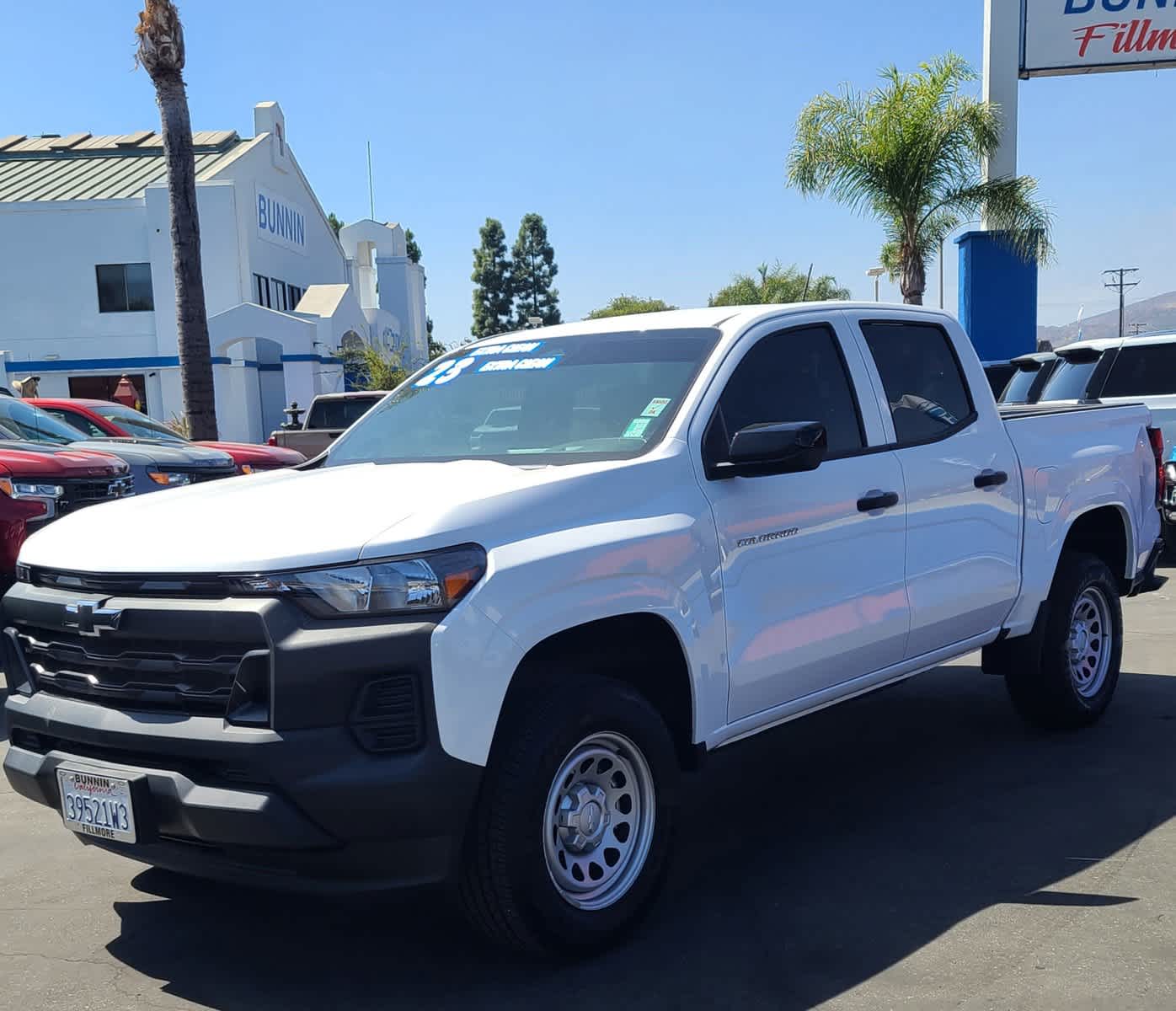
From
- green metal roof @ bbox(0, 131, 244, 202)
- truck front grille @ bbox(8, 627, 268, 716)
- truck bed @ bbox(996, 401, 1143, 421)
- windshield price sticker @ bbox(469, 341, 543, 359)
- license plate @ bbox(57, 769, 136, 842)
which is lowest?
license plate @ bbox(57, 769, 136, 842)

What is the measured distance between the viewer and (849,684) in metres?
4.67

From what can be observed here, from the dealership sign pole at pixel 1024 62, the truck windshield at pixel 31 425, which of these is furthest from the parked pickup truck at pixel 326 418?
the dealership sign pole at pixel 1024 62

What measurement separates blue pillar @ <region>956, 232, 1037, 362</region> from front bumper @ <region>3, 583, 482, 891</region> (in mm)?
17529

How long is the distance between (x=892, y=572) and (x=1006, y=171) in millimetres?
17018

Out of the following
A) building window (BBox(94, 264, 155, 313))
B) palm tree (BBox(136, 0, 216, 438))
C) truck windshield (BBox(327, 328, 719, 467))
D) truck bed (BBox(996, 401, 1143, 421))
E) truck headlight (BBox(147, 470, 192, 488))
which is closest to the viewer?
truck windshield (BBox(327, 328, 719, 467))

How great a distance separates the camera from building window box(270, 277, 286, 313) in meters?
40.3

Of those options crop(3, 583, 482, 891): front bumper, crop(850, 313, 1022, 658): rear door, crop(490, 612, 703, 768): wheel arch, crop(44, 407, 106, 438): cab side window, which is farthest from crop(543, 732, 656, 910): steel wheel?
crop(44, 407, 106, 438): cab side window

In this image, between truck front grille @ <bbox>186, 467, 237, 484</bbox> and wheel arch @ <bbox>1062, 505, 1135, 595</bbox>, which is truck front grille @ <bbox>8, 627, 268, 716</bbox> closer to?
wheel arch @ <bbox>1062, 505, 1135, 595</bbox>

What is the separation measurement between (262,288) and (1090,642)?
36.0 m

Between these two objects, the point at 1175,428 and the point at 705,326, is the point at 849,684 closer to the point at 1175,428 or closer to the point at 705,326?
the point at 705,326

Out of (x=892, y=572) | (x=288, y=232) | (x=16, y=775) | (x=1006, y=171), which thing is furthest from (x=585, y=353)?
(x=288, y=232)

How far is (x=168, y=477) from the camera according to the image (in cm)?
1155

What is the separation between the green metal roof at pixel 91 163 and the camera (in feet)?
121

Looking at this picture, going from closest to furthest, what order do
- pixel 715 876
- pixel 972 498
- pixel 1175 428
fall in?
1. pixel 715 876
2. pixel 972 498
3. pixel 1175 428
